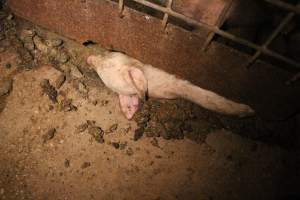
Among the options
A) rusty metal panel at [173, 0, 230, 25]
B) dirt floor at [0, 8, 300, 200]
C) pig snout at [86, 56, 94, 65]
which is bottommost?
dirt floor at [0, 8, 300, 200]

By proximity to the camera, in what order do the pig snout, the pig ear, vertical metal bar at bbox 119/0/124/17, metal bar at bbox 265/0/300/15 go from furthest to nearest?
the pig snout
the pig ear
vertical metal bar at bbox 119/0/124/17
metal bar at bbox 265/0/300/15

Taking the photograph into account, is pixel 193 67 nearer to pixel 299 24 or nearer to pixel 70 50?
pixel 299 24

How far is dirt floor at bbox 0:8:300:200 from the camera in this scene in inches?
89.0

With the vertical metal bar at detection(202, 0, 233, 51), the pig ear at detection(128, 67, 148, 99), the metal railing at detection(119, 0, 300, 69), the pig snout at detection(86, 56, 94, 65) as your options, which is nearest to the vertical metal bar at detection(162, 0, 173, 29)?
the metal railing at detection(119, 0, 300, 69)

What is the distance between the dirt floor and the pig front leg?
2.6 inches

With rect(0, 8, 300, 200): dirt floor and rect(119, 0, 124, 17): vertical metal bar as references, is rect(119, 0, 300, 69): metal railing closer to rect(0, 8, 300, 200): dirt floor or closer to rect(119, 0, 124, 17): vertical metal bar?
rect(119, 0, 124, 17): vertical metal bar

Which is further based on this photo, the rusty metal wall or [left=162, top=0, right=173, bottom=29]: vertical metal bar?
the rusty metal wall

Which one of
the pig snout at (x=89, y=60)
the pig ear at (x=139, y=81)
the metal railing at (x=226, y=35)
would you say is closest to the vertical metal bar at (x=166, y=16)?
the metal railing at (x=226, y=35)

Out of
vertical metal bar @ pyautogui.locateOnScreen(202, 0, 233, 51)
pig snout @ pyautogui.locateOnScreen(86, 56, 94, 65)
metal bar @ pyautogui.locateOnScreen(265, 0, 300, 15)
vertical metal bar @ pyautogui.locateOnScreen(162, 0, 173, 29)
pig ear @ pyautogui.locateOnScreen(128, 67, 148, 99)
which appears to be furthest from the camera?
pig snout @ pyautogui.locateOnScreen(86, 56, 94, 65)

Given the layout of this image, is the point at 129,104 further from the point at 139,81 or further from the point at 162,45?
the point at 162,45

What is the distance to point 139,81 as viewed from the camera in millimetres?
2512

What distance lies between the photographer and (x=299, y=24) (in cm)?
205

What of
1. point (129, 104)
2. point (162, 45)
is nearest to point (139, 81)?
point (129, 104)

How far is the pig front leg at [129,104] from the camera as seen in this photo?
2.56 m
